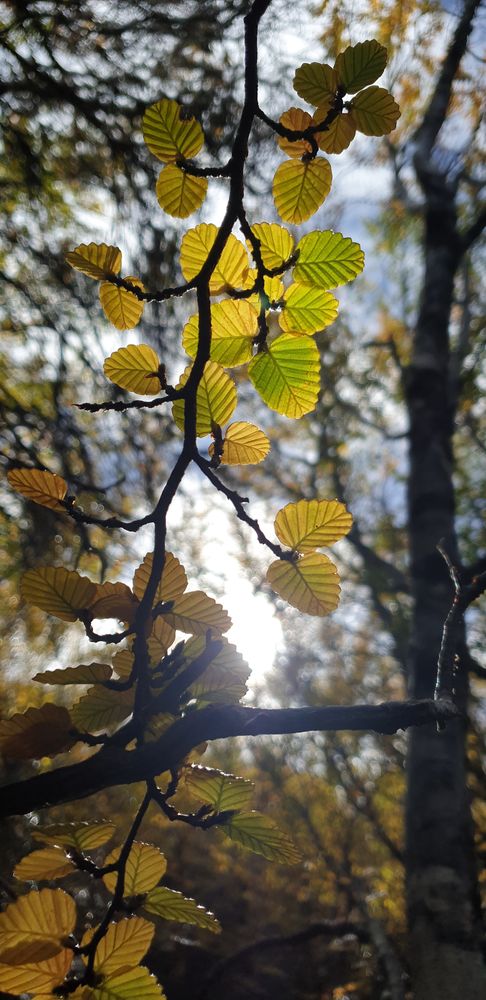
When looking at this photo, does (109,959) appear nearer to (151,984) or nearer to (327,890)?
(151,984)

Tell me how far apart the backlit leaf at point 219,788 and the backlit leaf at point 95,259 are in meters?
0.54

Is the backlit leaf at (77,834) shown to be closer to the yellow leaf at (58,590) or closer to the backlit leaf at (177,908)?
the backlit leaf at (177,908)

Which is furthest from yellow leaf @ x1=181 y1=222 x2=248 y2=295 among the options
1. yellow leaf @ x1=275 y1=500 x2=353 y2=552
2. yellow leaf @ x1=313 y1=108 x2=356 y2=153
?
yellow leaf @ x1=275 y1=500 x2=353 y2=552

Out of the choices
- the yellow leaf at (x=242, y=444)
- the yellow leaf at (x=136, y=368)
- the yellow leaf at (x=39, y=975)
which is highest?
the yellow leaf at (x=136, y=368)

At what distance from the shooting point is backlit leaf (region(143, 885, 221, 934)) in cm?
62

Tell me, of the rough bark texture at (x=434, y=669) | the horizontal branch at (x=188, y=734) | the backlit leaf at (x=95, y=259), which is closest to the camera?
the horizontal branch at (x=188, y=734)

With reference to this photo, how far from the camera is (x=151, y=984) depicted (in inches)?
21.5

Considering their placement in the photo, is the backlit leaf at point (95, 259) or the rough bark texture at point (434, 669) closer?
the backlit leaf at point (95, 259)

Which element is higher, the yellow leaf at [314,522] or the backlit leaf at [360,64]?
the backlit leaf at [360,64]

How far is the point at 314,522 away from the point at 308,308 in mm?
233

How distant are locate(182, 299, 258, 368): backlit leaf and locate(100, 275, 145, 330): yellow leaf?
7 centimetres

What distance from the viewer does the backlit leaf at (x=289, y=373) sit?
604 mm

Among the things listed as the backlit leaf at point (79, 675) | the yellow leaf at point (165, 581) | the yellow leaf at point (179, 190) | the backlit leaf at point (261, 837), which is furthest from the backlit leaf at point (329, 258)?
the backlit leaf at point (261, 837)

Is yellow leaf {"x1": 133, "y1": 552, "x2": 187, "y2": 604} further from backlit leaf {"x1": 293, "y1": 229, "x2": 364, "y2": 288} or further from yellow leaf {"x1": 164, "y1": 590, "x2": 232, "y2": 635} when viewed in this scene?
backlit leaf {"x1": 293, "y1": 229, "x2": 364, "y2": 288}
